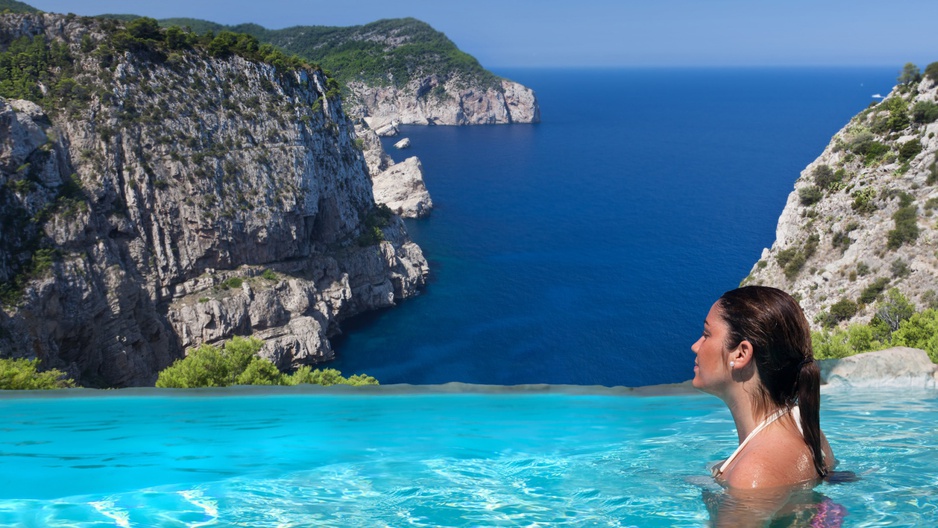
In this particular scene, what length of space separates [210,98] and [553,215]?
165 feet

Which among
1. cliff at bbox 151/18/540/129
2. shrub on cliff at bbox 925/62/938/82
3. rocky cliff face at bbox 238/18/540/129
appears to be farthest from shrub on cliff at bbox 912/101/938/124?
rocky cliff face at bbox 238/18/540/129

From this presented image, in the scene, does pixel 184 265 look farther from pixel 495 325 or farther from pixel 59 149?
pixel 495 325

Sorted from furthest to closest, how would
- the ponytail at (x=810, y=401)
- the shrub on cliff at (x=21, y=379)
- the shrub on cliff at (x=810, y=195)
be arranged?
the shrub on cliff at (x=810, y=195)
the shrub on cliff at (x=21, y=379)
the ponytail at (x=810, y=401)

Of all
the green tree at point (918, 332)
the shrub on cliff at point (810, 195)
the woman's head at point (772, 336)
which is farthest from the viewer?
the shrub on cliff at point (810, 195)

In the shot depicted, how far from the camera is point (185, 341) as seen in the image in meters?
52.0

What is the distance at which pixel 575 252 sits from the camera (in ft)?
265

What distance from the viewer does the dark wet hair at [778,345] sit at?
5.24 metres

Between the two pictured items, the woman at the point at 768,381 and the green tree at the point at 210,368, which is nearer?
the woman at the point at 768,381

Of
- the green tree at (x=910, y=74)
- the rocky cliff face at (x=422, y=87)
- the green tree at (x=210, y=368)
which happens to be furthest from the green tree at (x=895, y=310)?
the rocky cliff face at (x=422, y=87)

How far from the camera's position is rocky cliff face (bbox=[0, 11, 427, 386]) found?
1740 inches

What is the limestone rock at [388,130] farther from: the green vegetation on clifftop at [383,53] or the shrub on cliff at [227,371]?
the shrub on cliff at [227,371]

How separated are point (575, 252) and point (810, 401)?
7602 cm

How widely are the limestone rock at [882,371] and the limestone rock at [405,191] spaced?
261 feet

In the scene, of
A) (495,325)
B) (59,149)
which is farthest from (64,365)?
(495,325)
